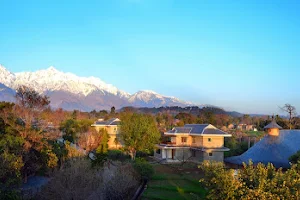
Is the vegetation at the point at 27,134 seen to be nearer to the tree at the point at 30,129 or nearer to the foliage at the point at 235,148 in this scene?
the tree at the point at 30,129

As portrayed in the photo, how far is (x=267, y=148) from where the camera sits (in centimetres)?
2292

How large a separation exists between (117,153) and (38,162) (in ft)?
39.7

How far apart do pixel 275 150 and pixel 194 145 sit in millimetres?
10858

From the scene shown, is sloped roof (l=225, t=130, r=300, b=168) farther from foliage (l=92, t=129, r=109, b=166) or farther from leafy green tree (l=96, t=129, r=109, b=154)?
leafy green tree (l=96, t=129, r=109, b=154)

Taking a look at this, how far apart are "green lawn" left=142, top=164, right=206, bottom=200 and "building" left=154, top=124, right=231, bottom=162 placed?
351 centimetres

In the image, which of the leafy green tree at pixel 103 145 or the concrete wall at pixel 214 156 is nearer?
the concrete wall at pixel 214 156

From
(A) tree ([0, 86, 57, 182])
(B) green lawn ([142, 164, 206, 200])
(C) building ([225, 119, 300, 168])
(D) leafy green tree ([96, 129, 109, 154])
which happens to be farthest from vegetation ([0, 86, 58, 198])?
(C) building ([225, 119, 300, 168])

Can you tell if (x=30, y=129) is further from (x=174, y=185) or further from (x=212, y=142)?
(x=212, y=142)

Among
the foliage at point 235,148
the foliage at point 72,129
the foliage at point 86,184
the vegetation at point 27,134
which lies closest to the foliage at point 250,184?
the foliage at point 86,184

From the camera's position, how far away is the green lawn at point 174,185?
19344 mm

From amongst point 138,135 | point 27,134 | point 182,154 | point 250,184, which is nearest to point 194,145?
point 182,154

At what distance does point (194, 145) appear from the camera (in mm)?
32500

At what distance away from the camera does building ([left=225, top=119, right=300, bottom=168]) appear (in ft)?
71.2

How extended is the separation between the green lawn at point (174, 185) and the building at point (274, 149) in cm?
320
